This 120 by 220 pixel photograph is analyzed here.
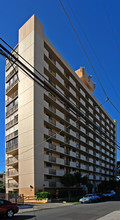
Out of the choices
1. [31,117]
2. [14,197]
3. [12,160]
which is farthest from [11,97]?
[14,197]

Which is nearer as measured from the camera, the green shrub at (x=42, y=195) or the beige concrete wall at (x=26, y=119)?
the green shrub at (x=42, y=195)

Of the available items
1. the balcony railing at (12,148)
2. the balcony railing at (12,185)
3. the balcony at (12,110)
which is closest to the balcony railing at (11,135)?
the balcony railing at (12,148)

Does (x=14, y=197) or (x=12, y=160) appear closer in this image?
(x=14, y=197)

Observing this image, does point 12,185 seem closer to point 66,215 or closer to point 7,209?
point 7,209

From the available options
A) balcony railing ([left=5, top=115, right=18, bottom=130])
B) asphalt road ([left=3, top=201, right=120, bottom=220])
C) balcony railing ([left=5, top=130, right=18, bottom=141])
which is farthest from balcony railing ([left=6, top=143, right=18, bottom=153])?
asphalt road ([left=3, top=201, right=120, bottom=220])

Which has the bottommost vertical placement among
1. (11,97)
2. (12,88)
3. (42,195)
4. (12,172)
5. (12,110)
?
(42,195)

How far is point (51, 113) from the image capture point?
3756 centimetres

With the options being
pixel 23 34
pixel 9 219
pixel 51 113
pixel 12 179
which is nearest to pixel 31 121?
pixel 51 113

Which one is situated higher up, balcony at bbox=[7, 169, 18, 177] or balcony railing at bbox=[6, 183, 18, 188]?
balcony at bbox=[7, 169, 18, 177]

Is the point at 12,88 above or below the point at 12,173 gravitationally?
above

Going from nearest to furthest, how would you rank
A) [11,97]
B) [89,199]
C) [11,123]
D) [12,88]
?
[89,199] < [11,123] < [12,88] < [11,97]

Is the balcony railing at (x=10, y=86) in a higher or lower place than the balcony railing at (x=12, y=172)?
higher

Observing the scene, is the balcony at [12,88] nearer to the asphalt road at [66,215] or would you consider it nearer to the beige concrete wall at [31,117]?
the beige concrete wall at [31,117]

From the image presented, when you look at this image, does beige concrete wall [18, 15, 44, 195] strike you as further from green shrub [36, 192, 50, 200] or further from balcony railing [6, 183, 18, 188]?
balcony railing [6, 183, 18, 188]
